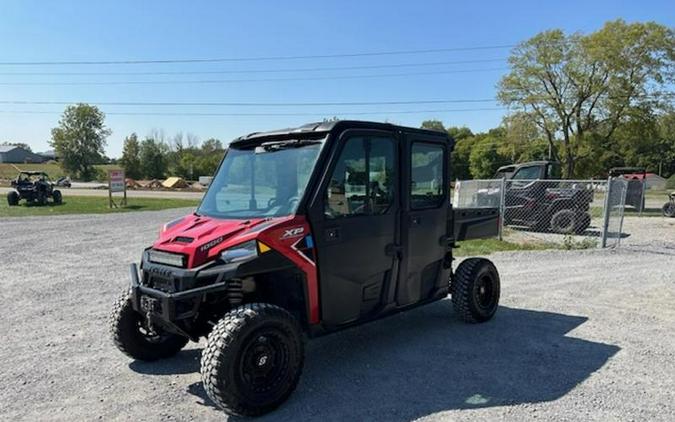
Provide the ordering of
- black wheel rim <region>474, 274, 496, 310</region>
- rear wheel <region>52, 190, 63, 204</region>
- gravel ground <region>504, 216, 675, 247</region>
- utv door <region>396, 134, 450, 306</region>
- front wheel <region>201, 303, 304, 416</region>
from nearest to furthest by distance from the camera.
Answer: front wheel <region>201, 303, 304, 416</region> < utv door <region>396, 134, 450, 306</region> < black wheel rim <region>474, 274, 496, 310</region> < gravel ground <region>504, 216, 675, 247</region> < rear wheel <region>52, 190, 63, 204</region>

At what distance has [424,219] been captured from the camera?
16.3 ft

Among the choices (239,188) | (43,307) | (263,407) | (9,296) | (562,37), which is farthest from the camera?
(562,37)

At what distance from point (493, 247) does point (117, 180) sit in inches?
844

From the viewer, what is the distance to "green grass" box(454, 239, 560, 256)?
10859mm

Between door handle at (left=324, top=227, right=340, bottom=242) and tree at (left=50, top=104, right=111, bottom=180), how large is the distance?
79.2m

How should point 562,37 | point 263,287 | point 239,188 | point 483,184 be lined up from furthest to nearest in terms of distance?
point 562,37 < point 483,184 < point 239,188 < point 263,287

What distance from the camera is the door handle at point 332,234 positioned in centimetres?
407

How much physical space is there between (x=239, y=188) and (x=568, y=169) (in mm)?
29897

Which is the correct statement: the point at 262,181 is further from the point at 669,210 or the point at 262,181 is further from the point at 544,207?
the point at 669,210

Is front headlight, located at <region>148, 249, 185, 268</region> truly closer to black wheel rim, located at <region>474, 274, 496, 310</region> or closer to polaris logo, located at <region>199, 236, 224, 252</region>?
polaris logo, located at <region>199, 236, 224, 252</region>

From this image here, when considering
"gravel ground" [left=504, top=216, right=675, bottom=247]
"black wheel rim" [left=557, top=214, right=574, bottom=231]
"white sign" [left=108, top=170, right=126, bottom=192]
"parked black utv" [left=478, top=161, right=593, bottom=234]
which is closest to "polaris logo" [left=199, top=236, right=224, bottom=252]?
"gravel ground" [left=504, top=216, right=675, bottom=247]

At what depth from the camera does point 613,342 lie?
200 inches

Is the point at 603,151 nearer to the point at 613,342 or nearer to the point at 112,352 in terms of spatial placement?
the point at 613,342

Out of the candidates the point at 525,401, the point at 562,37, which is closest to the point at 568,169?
the point at 562,37
